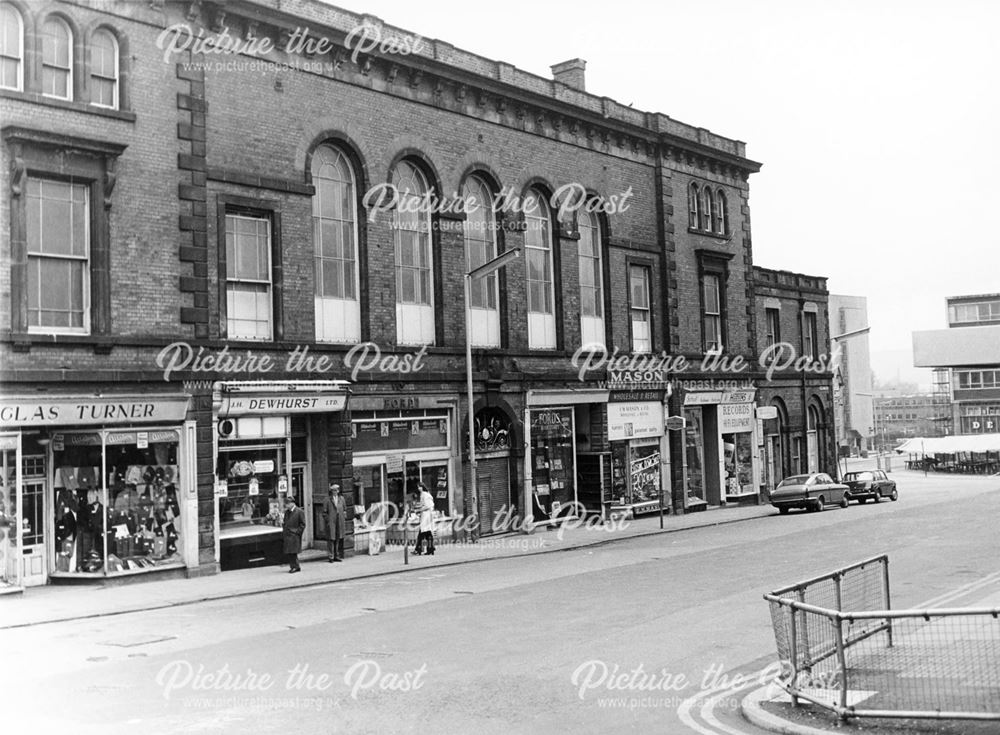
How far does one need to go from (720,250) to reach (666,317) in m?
4.99

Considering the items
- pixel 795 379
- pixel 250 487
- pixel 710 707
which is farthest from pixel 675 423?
pixel 710 707

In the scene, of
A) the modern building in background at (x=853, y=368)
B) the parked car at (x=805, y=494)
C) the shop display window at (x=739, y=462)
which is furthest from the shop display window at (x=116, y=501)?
the modern building in background at (x=853, y=368)

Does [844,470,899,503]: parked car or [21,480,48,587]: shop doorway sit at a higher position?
[21,480,48,587]: shop doorway

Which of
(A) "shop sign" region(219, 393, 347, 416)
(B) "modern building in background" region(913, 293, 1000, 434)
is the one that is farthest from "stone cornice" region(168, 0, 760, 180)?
(B) "modern building in background" region(913, 293, 1000, 434)

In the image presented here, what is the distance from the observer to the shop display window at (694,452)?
38.3 meters

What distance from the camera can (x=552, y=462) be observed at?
3241cm

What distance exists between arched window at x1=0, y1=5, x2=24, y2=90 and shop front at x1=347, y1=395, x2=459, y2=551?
10190 millimetres

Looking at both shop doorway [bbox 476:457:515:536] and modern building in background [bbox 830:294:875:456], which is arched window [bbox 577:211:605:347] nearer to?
shop doorway [bbox 476:457:515:536]

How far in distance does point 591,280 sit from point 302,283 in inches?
487

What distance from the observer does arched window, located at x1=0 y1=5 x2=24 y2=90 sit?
1933 centimetres

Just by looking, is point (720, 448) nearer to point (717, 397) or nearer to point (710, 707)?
point (717, 397)

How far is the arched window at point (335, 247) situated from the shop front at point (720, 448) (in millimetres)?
16167

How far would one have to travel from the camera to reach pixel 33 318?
64.5 feet

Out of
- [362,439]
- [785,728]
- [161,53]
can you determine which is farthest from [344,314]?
[785,728]
